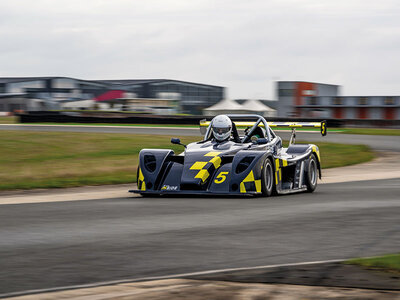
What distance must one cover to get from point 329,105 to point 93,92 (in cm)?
4796

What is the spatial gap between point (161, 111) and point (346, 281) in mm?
94641

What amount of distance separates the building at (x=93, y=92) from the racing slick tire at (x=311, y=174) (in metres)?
85.1

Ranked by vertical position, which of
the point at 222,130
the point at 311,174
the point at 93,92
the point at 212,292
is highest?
the point at 93,92

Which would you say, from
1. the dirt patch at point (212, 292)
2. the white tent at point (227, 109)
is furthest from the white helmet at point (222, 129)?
the white tent at point (227, 109)

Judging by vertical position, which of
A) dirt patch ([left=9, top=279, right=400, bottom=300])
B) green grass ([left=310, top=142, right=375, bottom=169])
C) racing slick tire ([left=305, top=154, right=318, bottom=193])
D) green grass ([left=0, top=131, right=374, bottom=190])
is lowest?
green grass ([left=310, top=142, right=375, bottom=169])

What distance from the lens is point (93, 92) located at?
11500 centimetres

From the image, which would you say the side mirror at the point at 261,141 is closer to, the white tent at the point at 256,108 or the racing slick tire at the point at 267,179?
the racing slick tire at the point at 267,179

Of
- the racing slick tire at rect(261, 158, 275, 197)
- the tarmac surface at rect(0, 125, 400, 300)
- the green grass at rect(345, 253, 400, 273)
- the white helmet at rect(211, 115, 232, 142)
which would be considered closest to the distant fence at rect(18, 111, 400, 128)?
the white helmet at rect(211, 115, 232, 142)

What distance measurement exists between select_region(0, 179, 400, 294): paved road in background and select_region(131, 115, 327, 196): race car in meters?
0.52

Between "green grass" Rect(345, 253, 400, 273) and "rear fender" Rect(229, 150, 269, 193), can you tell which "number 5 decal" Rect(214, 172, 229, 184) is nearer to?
"rear fender" Rect(229, 150, 269, 193)

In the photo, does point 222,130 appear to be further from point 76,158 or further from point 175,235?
point 76,158

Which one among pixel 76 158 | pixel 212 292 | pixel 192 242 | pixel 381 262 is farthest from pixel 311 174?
pixel 76 158

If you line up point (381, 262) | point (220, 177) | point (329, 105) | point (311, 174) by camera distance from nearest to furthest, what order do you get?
point (381, 262) → point (220, 177) → point (311, 174) → point (329, 105)

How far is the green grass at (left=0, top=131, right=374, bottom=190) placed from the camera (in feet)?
55.6
